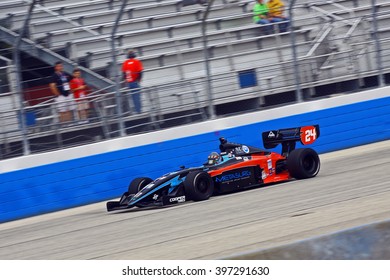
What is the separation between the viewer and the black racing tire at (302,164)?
11.3 metres

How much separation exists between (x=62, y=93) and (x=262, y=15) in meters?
4.65

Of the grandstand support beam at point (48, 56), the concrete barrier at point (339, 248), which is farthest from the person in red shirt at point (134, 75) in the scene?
the concrete barrier at point (339, 248)

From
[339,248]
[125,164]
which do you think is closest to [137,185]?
[125,164]

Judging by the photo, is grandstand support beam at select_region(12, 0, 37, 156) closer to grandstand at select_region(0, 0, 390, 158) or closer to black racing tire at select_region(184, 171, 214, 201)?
grandstand at select_region(0, 0, 390, 158)

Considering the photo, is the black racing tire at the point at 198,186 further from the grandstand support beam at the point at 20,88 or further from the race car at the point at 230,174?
the grandstand support beam at the point at 20,88

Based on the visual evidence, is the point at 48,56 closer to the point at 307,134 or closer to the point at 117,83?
the point at 117,83

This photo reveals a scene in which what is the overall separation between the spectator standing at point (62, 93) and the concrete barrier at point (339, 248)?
7.77 m

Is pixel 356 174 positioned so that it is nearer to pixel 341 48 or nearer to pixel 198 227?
pixel 198 227

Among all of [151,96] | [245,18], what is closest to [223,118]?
[151,96]

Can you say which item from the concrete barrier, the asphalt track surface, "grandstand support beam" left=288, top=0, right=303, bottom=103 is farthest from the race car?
the concrete barrier

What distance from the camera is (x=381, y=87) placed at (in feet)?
52.1

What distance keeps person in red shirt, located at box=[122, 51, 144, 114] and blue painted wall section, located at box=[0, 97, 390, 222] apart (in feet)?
2.68

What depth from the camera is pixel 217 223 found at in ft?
28.8

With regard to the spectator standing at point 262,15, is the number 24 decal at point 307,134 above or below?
below
